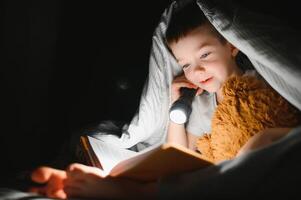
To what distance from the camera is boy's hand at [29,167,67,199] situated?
1.07 metres

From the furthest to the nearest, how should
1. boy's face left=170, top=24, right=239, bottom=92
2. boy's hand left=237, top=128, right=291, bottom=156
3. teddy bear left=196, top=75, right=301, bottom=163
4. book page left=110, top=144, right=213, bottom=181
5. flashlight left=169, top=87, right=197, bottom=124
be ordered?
flashlight left=169, top=87, right=197, bottom=124 < boy's face left=170, top=24, right=239, bottom=92 < teddy bear left=196, top=75, right=301, bottom=163 < boy's hand left=237, top=128, right=291, bottom=156 < book page left=110, top=144, right=213, bottom=181

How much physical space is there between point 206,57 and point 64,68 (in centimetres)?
89

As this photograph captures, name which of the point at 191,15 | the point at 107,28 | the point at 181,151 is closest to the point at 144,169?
the point at 181,151

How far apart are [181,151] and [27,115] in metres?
1.30

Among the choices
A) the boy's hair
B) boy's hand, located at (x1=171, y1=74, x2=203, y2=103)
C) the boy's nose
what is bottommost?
boy's hand, located at (x1=171, y1=74, x2=203, y2=103)

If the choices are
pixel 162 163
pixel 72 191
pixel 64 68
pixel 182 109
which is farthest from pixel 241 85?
pixel 64 68

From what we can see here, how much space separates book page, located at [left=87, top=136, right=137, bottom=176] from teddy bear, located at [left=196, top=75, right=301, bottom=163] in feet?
1.18

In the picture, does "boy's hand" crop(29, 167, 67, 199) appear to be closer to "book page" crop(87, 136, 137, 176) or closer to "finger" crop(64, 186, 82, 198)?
"finger" crop(64, 186, 82, 198)

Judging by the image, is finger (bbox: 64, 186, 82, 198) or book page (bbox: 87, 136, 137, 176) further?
book page (bbox: 87, 136, 137, 176)

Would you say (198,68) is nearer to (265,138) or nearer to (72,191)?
(265,138)

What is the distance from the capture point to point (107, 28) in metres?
2.09

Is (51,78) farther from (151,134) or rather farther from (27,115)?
(151,134)

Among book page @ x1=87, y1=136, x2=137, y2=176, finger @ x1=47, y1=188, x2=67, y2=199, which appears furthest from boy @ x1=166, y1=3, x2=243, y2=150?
finger @ x1=47, y1=188, x2=67, y2=199

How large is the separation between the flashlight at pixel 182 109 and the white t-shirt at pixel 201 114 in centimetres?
5
